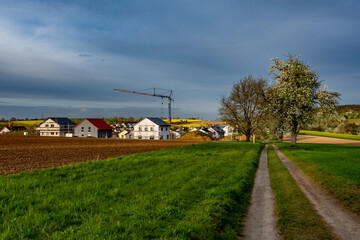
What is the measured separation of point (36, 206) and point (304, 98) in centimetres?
4417

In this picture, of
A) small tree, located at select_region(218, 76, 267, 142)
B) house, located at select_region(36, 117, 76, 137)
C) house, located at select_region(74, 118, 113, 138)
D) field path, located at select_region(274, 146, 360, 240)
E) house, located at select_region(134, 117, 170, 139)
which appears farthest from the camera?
house, located at select_region(36, 117, 76, 137)

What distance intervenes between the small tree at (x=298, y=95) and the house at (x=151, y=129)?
67058 mm

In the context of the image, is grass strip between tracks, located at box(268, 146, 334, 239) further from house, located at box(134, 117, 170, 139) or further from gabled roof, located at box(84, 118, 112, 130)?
gabled roof, located at box(84, 118, 112, 130)

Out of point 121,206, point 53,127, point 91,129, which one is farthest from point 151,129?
point 121,206

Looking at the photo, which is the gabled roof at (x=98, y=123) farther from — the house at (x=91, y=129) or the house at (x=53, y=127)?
the house at (x=53, y=127)

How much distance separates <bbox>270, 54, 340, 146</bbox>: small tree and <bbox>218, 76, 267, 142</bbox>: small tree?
1125cm

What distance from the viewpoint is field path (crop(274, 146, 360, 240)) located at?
818cm

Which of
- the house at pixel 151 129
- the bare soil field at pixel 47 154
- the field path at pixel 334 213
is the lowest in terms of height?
the field path at pixel 334 213

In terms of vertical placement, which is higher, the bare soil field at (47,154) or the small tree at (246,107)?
the small tree at (246,107)

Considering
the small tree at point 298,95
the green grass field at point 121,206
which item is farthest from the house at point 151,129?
the green grass field at point 121,206

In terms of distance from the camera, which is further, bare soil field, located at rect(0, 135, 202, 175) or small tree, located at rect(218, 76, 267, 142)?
small tree, located at rect(218, 76, 267, 142)

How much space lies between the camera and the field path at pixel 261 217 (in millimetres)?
8016

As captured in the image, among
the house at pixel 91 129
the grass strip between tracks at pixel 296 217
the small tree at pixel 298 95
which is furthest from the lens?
the house at pixel 91 129

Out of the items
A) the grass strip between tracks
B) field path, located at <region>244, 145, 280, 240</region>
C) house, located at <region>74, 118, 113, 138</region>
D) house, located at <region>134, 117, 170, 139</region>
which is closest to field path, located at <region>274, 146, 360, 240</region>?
the grass strip between tracks
